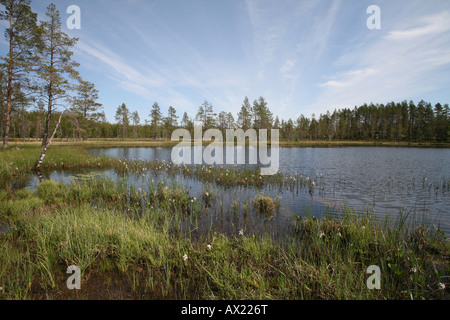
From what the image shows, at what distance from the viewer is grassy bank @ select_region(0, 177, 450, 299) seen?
3.36 m

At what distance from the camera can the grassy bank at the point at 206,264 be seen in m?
3.36

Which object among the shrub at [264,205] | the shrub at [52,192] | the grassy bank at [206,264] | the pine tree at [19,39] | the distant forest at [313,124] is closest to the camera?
the grassy bank at [206,264]

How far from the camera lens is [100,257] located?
14.8 feet

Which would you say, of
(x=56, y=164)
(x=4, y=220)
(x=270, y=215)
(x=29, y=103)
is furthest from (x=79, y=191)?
(x=29, y=103)

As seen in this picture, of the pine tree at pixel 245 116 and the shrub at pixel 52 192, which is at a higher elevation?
the pine tree at pixel 245 116

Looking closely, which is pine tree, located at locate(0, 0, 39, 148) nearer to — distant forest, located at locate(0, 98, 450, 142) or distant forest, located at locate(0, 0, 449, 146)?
distant forest, located at locate(0, 0, 449, 146)

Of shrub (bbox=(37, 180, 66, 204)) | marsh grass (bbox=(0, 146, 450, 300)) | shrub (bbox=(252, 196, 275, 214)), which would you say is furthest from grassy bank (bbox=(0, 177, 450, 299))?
shrub (bbox=(37, 180, 66, 204))

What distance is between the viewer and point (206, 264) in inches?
167

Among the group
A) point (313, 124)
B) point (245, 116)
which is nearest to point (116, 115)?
point (245, 116)

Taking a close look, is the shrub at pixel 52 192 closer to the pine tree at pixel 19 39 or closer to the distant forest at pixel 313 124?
the pine tree at pixel 19 39

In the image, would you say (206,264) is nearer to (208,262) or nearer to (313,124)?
(208,262)

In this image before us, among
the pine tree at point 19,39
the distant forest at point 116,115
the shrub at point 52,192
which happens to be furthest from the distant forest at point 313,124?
the shrub at point 52,192
